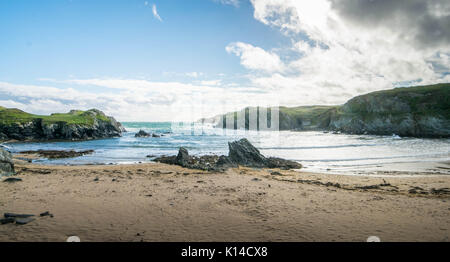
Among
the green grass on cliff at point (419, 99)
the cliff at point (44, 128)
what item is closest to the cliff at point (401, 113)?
the green grass on cliff at point (419, 99)

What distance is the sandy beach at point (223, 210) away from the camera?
704cm

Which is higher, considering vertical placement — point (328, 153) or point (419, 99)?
point (419, 99)

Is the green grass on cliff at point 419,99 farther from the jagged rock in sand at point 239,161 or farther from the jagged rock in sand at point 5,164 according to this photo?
the jagged rock in sand at point 5,164

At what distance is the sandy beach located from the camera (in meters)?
7.04

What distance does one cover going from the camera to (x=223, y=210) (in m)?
9.37

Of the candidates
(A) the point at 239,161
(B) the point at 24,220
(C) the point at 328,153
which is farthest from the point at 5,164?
(C) the point at 328,153

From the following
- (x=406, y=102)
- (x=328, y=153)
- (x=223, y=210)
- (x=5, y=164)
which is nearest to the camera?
(x=223, y=210)

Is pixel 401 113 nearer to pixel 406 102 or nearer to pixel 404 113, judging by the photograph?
pixel 404 113
